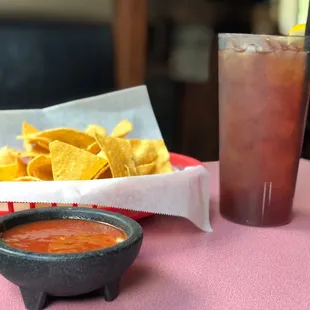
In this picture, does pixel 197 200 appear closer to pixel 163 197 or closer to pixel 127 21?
pixel 163 197

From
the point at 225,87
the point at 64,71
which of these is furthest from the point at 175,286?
the point at 64,71

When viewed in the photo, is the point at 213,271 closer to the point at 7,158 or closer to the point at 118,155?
the point at 118,155

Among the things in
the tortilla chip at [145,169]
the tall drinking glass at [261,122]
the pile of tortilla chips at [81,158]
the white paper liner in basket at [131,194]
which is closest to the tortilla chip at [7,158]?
the pile of tortilla chips at [81,158]

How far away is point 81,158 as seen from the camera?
0.82 meters

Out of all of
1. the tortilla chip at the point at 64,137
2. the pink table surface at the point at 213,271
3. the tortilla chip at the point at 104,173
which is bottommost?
the pink table surface at the point at 213,271

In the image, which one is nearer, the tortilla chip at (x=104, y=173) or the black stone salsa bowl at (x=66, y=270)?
the black stone salsa bowl at (x=66, y=270)

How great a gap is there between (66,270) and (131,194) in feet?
0.75

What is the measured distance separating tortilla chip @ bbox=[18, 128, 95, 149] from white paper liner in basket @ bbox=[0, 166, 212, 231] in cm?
11

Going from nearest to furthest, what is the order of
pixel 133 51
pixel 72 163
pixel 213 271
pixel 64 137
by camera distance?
pixel 213 271
pixel 72 163
pixel 64 137
pixel 133 51

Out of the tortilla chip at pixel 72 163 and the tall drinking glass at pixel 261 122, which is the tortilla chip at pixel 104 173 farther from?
the tall drinking glass at pixel 261 122

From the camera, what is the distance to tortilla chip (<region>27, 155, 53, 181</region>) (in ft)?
Result: 2.78

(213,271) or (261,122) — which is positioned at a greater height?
(261,122)

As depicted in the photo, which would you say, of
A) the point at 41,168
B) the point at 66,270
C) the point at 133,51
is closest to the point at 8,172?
the point at 41,168

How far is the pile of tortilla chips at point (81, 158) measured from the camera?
82cm
